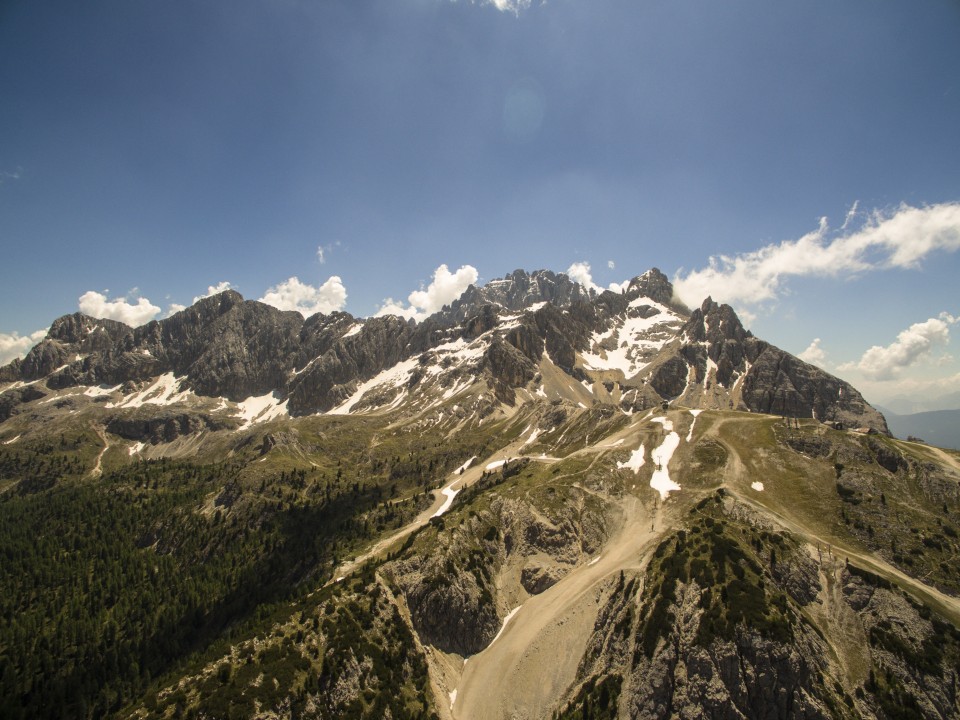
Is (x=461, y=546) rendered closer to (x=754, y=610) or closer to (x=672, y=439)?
(x=754, y=610)

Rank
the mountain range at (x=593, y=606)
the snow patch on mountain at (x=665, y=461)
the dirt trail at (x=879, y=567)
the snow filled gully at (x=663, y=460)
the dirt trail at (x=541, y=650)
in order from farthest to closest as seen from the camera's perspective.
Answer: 1. the snow filled gully at (x=663, y=460)
2. the snow patch on mountain at (x=665, y=461)
3. the dirt trail at (x=541, y=650)
4. the dirt trail at (x=879, y=567)
5. the mountain range at (x=593, y=606)

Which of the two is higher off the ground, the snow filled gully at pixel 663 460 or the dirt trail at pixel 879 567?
the snow filled gully at pixel 663 460

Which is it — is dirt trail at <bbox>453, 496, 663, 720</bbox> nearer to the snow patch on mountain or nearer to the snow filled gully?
the snow patch on mountain

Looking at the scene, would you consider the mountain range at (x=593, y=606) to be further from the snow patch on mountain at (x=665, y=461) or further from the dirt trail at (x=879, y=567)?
the snow patch on mountain at (x=665, y=461)

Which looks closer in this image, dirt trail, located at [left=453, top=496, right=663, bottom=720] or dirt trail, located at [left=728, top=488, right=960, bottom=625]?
dirt trail, located at [left=728, top=488, right=960, bottom=625]

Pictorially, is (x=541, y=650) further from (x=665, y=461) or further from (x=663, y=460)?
(x=663, y=460)

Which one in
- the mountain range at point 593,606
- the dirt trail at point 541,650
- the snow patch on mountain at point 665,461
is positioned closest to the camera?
the mountain range at point 593,606

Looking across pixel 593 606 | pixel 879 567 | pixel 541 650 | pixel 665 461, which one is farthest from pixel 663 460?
pixel 541 650

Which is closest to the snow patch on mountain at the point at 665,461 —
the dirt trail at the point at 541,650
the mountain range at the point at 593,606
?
the mountain range at the point at 593,606

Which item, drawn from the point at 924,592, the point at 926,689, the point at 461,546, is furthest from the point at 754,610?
the point at 461,546

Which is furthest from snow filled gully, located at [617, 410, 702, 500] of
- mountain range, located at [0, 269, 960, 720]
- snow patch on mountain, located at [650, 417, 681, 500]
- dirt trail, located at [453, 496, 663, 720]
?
dirt trail, located at [453, 496, 663, 720]

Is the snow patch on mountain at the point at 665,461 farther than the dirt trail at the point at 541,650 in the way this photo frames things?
Yes
